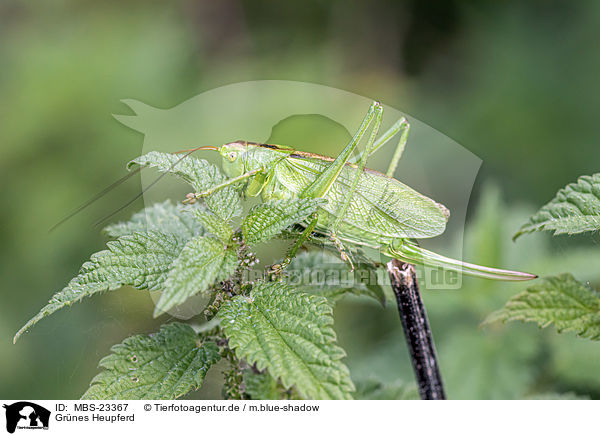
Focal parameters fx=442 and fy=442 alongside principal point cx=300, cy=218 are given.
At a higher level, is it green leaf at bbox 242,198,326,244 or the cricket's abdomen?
the cricket's abdomen

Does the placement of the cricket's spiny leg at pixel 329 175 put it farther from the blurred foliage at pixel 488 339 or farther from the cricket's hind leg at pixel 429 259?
the blurred foliage at pixel 488 339

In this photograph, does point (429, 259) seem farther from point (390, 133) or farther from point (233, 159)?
point (233, 159)

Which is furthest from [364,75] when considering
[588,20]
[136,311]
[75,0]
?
[136,311]

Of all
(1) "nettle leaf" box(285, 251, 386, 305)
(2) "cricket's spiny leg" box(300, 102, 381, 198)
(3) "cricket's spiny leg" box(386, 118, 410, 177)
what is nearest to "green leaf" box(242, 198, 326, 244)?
(1) "nettle leaf" box(285, 251, 386, 305)

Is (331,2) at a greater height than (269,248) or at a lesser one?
greater

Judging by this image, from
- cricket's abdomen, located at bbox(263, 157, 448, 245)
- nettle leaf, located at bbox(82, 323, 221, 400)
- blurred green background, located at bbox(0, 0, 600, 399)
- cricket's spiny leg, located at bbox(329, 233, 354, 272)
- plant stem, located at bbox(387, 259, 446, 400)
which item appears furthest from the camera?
blurred green background, located at bbox(0, 0, 600, 399)

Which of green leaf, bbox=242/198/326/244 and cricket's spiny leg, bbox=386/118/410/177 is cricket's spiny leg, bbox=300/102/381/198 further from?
green leaf, bbox=242/198/326/244

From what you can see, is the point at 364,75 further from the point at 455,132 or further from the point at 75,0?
the point at 75,0
